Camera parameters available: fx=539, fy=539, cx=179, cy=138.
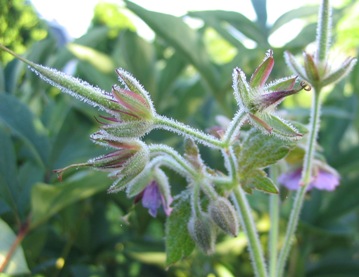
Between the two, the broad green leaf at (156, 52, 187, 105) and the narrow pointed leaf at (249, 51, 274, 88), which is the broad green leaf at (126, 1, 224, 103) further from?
the narrow pointed leaf at (249, 51, 274, 88)

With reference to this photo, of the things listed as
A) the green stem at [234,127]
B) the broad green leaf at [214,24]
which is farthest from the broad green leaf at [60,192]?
the broad green leaf at [214,24]

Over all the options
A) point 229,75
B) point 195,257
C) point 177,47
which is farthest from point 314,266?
point 177,47

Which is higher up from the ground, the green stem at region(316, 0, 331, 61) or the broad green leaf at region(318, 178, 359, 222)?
the green stem at region(316, 0, 331, 61)

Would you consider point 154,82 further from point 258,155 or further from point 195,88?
point 258,155

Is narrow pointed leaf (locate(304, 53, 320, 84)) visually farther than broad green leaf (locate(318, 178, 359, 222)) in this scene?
No

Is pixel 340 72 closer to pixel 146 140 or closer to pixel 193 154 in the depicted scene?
pixel 193 154

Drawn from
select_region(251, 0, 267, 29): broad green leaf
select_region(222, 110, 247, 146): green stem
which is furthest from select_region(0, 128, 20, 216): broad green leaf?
select_region(251, 0, 267, 29): broad green leaf

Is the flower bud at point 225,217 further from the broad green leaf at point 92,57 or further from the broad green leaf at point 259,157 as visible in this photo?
the broad green leaf at point 92,57

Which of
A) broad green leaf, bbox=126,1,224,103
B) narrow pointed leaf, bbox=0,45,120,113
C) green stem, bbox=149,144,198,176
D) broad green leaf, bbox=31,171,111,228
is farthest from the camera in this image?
broad green leaf, bbox=126,1,224,103
